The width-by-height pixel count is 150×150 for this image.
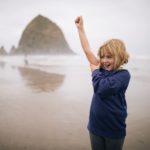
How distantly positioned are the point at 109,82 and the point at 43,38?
40.8 meters

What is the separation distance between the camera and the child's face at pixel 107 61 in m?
1.67

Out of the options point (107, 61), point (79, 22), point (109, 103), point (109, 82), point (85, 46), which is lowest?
point (109, 103)

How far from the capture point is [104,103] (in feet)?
5.62

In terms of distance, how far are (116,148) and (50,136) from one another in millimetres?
1651

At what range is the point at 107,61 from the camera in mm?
1688

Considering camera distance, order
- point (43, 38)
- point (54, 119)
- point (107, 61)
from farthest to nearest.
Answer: point (43, 38), point (54, 119), point (107, 61)

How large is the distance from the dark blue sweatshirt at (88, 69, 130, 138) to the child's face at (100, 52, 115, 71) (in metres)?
0.04

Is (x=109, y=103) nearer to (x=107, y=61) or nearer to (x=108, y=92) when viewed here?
(x=108, y=92)

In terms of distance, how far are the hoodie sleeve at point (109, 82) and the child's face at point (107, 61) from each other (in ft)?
0.23

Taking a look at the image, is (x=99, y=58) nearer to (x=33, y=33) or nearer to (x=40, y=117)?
(x=40, y=117)

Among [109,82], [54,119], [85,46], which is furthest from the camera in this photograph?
[54,119]

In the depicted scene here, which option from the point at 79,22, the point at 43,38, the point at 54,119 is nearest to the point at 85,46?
the point at 79,22

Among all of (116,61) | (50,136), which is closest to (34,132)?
(50,136)

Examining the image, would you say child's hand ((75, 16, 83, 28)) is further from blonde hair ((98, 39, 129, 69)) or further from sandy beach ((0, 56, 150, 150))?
sandy beach ((0, 56, 150, 150))
